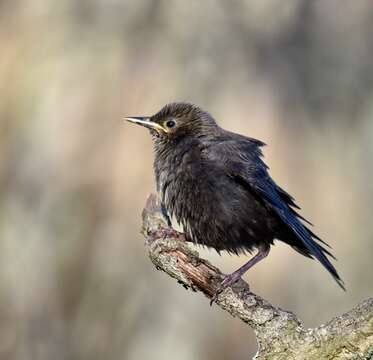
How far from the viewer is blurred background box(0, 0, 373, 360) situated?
9.07 meters

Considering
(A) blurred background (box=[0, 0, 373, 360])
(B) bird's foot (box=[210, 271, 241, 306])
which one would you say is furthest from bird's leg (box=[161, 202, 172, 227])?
(A) blurred background (box=[0, 0, 373, 360])

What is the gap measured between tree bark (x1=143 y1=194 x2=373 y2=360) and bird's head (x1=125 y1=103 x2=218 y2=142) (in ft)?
4.05

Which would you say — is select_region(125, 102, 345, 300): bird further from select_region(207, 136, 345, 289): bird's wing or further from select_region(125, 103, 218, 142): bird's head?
select_region(125, 103, 218, 142): bird's head

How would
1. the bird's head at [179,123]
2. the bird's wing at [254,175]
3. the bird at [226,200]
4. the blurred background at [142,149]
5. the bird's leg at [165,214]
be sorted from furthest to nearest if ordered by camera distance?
the blurred background at [142,149] < the bird's head at [179,123] < the bird's leg at [165,214] < the bird at [226,200] < the bird's wing at [254,175]

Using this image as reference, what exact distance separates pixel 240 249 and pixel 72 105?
135 inches

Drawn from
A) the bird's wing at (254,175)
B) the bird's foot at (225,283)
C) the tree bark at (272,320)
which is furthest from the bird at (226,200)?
the bird's foot at (225,283)

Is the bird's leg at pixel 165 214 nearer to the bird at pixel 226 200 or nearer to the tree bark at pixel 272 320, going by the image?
the bird at pixel 226 200

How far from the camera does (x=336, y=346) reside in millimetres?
4840

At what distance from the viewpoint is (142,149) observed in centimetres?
916

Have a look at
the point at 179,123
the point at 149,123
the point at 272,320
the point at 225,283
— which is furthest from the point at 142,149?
the point at 272,320

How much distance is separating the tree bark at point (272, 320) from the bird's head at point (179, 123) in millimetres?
1235

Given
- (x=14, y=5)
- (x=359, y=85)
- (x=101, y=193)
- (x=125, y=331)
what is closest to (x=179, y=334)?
(x=125, y=331)

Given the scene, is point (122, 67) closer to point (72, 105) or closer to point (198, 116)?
point (72, 105)

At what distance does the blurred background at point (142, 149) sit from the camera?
9.07m
